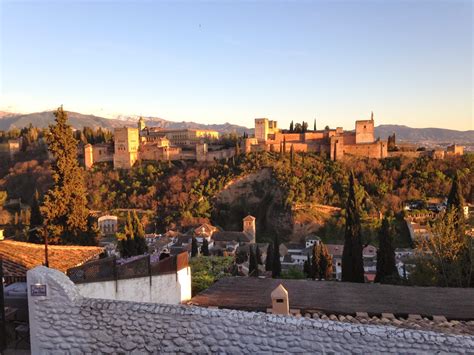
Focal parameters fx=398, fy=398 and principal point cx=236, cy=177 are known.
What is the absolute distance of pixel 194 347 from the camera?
15.5 ft

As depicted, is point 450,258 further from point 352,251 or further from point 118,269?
point 118,269

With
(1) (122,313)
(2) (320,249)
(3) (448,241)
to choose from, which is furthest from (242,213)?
(1) (122,313)

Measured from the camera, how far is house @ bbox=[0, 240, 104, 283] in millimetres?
7137

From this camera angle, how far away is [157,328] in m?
4.77

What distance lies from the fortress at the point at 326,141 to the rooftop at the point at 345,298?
48928 mm

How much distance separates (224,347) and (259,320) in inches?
20.8

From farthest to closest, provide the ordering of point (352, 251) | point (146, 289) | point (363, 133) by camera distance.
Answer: point (363, 133) → point (352, 251) → point (146, 289)

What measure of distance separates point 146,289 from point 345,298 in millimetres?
3650

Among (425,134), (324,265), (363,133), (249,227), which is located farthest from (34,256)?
(425,134)

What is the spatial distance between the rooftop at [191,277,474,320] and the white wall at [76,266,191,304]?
0.36m

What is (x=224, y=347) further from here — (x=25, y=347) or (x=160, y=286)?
(x=25, y=347)

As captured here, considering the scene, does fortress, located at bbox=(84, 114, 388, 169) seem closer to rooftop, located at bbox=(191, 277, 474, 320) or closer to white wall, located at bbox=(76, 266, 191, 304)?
rooftop, located at bbox=(191, 277, 474, 320)

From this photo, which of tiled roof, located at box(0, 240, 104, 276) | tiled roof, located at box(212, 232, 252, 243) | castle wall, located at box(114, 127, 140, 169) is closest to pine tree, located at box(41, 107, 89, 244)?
tiled roof, located at box(0, 240, 104, 276)

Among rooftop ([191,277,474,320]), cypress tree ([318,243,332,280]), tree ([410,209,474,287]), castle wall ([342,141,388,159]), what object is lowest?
cypress tree ([318,243,332,280])
